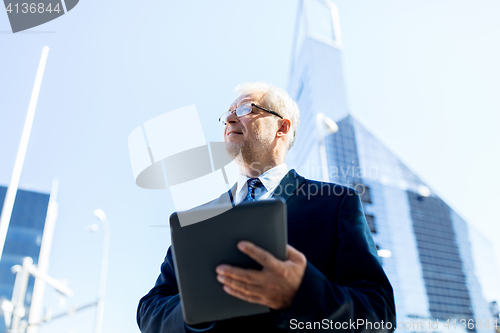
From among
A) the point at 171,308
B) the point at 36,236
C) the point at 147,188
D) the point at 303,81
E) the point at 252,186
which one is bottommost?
the point at 171,308

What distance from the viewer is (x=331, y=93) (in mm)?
48156

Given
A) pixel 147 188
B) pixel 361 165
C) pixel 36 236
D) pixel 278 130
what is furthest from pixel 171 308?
pixel 361 165

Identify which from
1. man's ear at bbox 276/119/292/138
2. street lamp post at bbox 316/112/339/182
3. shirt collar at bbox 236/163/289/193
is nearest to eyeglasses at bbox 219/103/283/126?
man's ear at bbox 276/119/292/138

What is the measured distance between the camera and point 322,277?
3.18 feet

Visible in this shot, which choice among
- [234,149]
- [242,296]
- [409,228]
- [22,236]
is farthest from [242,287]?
[409,228]

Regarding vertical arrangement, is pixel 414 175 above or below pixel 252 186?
above

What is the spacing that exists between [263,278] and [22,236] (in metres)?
58.9

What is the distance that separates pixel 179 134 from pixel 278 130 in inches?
29.9

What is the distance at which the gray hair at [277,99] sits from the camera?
2152 millimetres

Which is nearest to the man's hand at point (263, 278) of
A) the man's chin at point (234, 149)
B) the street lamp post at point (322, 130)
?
the man's chin at point (234, 149)

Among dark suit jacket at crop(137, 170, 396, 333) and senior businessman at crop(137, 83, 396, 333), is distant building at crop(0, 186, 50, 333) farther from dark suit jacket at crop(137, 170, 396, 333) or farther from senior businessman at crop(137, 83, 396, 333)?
dark suit jacket at crop(137, 170, 396, 333)

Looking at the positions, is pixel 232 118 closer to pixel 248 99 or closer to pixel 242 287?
pixel 248 99

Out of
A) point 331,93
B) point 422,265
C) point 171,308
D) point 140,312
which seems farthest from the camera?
point 422,265

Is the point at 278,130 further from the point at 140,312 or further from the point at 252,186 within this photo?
the point at 140,312
